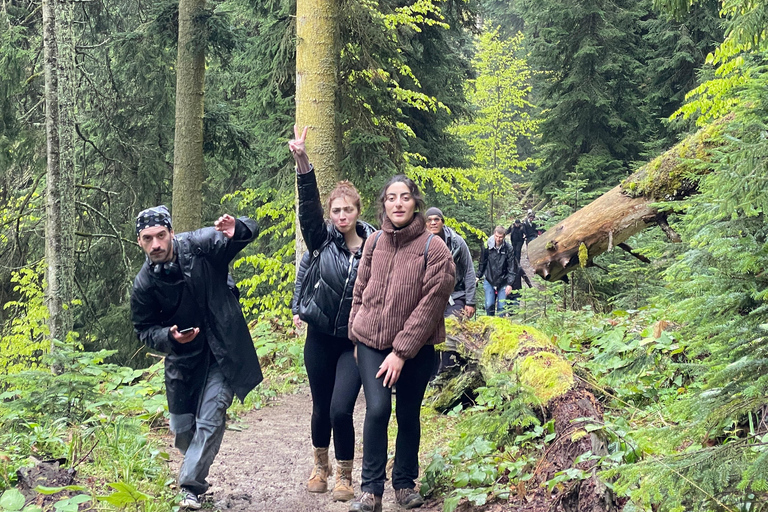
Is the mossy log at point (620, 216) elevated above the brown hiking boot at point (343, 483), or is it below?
above

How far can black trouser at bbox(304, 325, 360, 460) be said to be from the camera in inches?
183

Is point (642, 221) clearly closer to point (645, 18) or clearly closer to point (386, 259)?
point (386, 259)

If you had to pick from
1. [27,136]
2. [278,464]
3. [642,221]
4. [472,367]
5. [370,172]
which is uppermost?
[27,136]

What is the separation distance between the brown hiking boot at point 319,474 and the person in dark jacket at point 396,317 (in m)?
0.76

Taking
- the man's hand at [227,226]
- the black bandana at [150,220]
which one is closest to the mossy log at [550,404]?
the man's hand at [227,226]

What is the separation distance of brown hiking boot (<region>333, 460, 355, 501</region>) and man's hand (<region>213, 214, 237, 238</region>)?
71.4 inches

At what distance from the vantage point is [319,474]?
16.5 feet

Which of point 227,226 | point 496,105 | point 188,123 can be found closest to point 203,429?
point 227,226

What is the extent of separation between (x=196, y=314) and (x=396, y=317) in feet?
4.42

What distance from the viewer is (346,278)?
15.6 feet

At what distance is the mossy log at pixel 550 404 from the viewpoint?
3.47 metres

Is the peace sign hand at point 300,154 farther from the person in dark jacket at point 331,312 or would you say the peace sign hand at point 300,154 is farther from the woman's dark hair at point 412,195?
the woman's dark hair at point 412,195

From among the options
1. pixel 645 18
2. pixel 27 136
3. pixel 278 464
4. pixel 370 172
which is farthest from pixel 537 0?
pixel 278 464

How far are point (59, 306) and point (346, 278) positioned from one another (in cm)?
831
